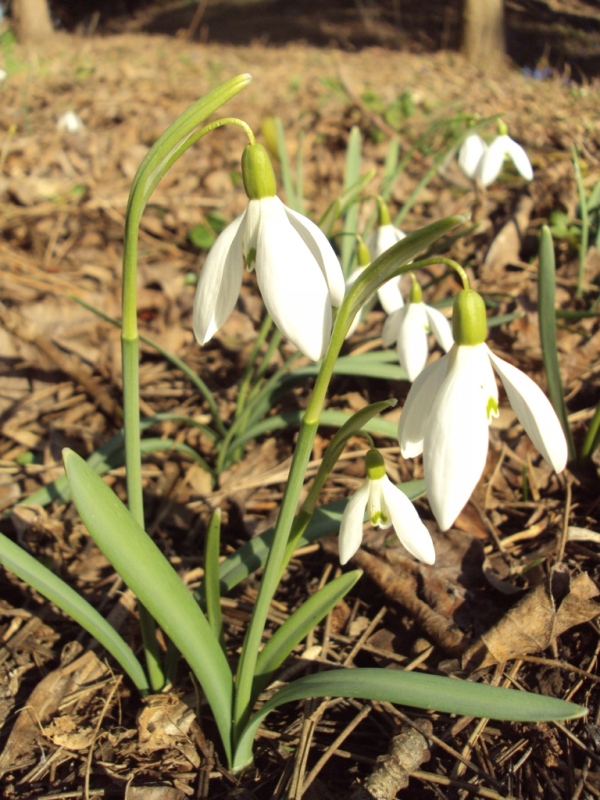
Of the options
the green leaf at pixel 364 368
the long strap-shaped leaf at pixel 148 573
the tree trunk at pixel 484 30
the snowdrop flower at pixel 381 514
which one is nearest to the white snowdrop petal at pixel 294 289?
the snowdrop flower at pixel 381 514

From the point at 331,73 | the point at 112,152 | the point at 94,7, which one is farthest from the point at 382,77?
the point at 94,7

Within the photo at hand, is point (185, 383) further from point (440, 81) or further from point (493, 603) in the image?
point (440, 81)

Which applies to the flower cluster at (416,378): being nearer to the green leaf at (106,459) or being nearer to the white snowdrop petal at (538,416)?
the white snowdrop petal at (538,416)

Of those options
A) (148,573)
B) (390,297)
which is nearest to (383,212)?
(390,297)

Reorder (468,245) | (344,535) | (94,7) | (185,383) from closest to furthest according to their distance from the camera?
(344,535) < (185,383) < (468,245) < (94,7)

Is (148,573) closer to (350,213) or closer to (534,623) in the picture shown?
(534,623)

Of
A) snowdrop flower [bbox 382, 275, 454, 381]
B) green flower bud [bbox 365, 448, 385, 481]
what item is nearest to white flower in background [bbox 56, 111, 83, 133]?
snowdrop flower [bbox 382, 275, 454, 381]

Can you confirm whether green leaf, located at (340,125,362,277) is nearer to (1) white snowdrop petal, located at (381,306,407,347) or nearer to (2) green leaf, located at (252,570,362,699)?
(1) white snowdrop petal, located at (381,306,407,347)
